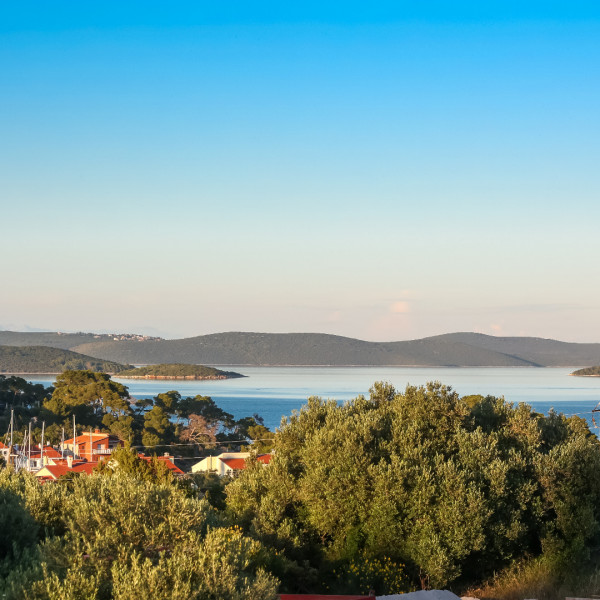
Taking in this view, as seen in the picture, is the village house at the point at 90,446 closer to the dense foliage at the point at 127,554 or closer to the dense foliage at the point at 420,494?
the dense foliage at the point at 420,494

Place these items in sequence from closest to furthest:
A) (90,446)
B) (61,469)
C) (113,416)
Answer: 1. (61,469)
2. (90,446)
3. (113,416)

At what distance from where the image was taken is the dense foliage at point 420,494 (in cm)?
1780

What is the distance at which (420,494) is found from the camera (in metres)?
18.0

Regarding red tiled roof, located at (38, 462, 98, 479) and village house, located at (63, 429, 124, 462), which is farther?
village house, located at (63, 429, 124, 462)

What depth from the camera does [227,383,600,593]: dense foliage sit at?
58.4 feet

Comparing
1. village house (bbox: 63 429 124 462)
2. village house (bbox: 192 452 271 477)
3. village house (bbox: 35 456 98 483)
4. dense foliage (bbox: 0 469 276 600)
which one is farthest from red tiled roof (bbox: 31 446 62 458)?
dense foliage (bbox: 0 469 276 600)

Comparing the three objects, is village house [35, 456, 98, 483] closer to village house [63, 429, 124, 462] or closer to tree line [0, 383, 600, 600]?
village house [63, 429, 124, 462]

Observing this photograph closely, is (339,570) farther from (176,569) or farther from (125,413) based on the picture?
(125,413)

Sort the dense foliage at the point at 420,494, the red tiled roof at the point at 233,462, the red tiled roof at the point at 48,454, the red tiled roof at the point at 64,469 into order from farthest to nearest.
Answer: the red tiled roof at the point at 48,454
the red tiled roof at the point at 233,462
the red tiled roof at the point at 64,469
the dense foliage at the point at 420,494

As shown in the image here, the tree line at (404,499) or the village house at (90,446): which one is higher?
the tree line at (404,499)

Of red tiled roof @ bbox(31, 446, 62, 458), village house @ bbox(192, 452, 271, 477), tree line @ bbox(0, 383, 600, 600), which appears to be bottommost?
red tiled roof @ bbox(31, 446, 62, 458)

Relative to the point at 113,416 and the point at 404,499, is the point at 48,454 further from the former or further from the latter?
the point at 404,499

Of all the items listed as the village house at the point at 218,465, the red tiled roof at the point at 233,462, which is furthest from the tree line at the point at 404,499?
the red tiled roof at the point at 233,462

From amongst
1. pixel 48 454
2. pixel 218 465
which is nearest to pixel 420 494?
pixel 218 465
